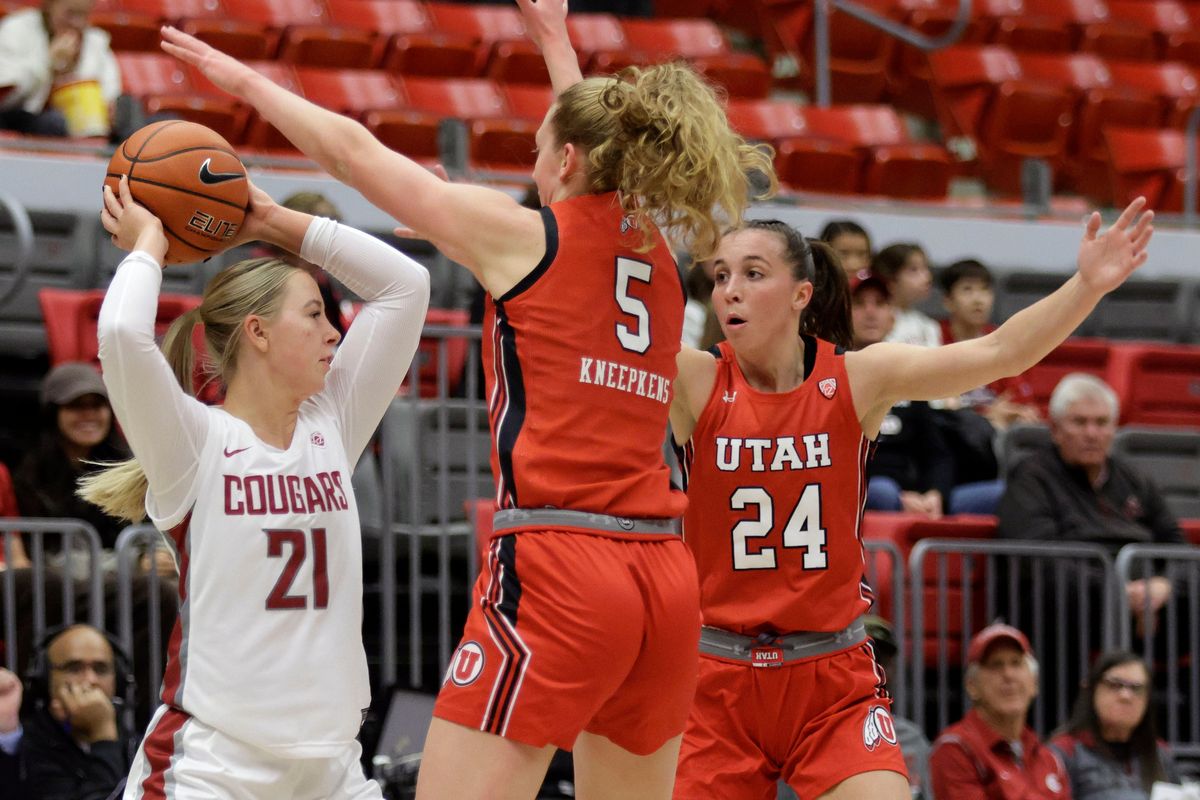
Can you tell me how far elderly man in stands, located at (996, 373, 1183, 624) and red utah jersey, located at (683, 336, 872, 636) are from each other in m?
3.27

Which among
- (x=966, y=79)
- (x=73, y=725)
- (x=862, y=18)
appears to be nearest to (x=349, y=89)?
(x=862, y=18)

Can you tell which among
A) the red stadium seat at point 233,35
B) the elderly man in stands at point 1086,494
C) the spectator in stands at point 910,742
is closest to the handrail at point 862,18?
the red stadium seat at point 233,35

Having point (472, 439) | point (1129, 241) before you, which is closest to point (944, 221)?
point (472, 439)

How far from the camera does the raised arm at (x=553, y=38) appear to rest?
4.04 meters

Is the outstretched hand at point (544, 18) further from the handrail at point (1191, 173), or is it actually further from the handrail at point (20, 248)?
the handrail at point (1191, 173)

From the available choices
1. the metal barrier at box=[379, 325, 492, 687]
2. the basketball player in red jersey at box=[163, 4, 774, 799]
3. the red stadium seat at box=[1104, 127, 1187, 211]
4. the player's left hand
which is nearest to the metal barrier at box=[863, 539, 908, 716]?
the metal barrier at box=[379, 325, 492, 687]

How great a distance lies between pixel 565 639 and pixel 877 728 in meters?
1.04

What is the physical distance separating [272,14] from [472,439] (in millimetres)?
5849

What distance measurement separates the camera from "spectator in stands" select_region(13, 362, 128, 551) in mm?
6691

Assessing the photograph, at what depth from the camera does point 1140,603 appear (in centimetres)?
732

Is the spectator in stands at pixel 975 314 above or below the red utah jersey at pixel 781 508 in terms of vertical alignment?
above

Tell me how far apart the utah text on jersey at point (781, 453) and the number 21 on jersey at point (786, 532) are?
67mm

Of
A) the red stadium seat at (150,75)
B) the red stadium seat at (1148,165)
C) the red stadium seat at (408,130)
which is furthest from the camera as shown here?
the red stadium seat at (1148,165)

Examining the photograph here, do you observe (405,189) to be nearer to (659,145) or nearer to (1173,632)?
(659,145)
